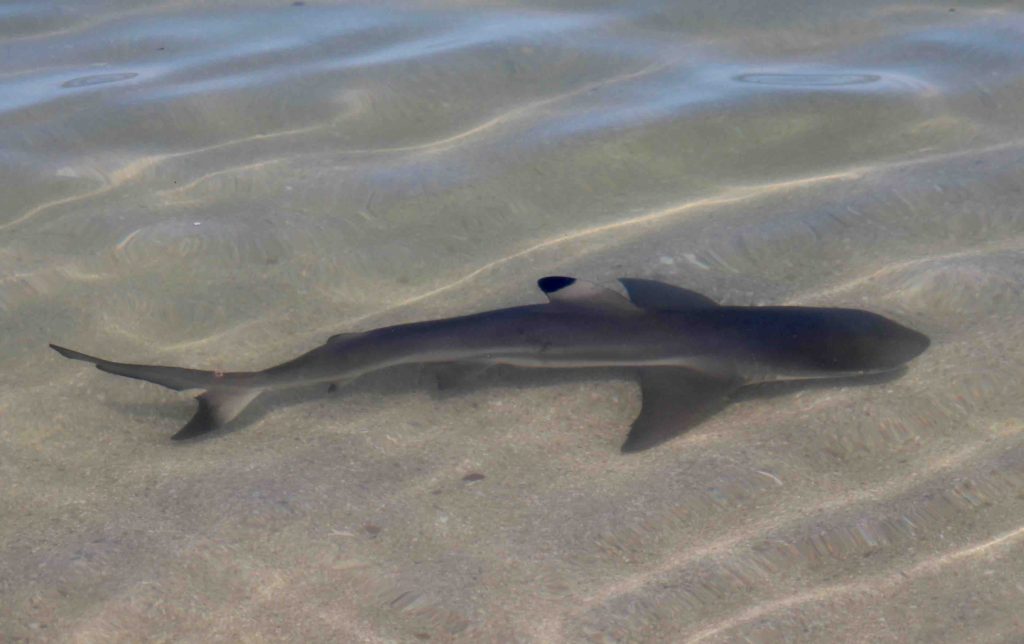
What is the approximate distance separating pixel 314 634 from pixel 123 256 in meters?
2.51

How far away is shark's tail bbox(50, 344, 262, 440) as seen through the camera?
11.4 feet

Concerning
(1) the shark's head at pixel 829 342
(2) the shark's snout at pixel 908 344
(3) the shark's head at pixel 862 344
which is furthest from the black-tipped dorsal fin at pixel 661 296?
(2) the shark's snout at pixel 908 344

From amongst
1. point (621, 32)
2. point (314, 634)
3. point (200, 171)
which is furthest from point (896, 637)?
point (621, 32)

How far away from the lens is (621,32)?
655cm

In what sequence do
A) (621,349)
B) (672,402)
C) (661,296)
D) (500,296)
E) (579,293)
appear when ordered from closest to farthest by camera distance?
1. (672,402)
2. (621,349)
3. (579,293)
4. (661,296)
5. (500,296)

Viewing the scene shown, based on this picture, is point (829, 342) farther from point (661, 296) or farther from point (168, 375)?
point (168, 375)

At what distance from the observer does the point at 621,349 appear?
3.49 m

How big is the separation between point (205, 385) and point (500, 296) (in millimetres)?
1255

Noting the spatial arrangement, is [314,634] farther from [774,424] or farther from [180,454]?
[774,424]

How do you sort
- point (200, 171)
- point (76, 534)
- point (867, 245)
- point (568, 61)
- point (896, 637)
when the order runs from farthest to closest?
point (568, 61)
point (200, 171)
point (867, 245)
point (76, 534)
point (896, 637)

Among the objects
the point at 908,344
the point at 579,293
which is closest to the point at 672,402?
the point at 579,293

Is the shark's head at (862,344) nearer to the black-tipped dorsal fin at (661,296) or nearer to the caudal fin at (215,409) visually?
the black-tipped dorsal fin at (661,296)

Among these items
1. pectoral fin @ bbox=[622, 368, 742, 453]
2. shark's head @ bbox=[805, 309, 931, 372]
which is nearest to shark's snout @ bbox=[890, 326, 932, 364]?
shark's head @ bbox=[805, 309, 931, 372]

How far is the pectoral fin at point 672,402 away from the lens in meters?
3.26
